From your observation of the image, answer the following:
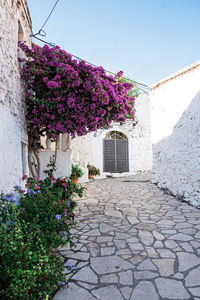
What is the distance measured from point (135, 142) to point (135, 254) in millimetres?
10729

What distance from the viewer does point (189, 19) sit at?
228 inches

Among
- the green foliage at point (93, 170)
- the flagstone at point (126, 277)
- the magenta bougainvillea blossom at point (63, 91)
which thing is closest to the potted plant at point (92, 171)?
the green foliage at point (93, 170)

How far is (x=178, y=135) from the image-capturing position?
7324 millimetres

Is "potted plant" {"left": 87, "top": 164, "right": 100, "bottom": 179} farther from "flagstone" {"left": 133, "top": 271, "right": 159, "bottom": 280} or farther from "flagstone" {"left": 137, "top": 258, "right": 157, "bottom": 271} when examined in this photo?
"flagstone" {"left": 133, "top": 271, "right": 159, "bottom": 280}

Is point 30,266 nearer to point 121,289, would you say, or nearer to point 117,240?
point 121,289

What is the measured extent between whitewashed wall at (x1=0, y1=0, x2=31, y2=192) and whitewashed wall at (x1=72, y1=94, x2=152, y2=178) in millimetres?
8189

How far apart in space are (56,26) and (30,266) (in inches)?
215

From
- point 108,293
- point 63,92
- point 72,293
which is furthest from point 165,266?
point 63,92

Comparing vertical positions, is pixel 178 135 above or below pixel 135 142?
below

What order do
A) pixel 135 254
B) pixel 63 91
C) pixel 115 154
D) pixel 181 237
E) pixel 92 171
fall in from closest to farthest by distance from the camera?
pixel 135 254 → pixel 181 237 → pixel 63 91 → pixel 92 171 → pixel 115 154

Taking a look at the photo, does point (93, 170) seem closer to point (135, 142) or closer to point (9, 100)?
point (135, 142)

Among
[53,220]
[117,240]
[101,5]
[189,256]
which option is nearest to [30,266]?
[53,220]

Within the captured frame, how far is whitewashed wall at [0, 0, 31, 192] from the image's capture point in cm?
319

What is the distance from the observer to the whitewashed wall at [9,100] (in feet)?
10.5
